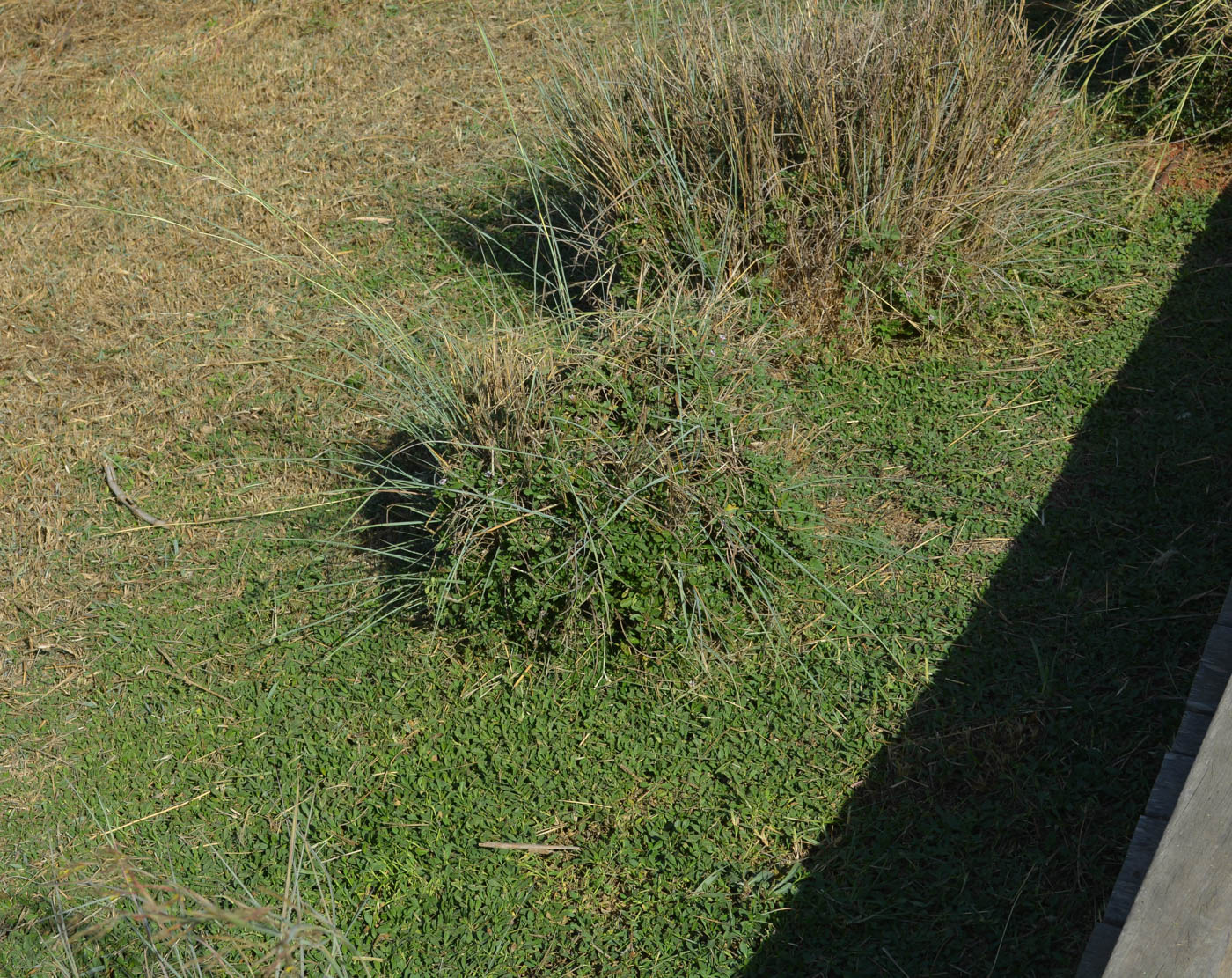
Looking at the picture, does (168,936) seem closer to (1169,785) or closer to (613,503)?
(613,503)

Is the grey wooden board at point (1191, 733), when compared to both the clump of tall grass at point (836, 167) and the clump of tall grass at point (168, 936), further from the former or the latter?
the clump of tall grass at point (836, 167)

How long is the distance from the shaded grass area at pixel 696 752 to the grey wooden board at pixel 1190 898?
1.86 feet

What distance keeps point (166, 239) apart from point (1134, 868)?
4.64 meters

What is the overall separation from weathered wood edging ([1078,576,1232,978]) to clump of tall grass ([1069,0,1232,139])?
326 centimetres

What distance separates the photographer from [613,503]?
3.11m

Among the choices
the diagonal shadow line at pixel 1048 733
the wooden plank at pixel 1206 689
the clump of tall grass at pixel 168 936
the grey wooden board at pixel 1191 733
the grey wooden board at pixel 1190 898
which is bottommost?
the diagonal shadow line at pixel 1048 733

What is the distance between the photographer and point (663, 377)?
10.9ft

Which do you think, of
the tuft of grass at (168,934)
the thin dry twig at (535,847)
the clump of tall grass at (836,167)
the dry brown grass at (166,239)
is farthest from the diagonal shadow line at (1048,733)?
the dry brown grass at (166,239)

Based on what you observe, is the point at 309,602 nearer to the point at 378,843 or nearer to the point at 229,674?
the point at 229,674

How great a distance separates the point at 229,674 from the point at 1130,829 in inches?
93.9

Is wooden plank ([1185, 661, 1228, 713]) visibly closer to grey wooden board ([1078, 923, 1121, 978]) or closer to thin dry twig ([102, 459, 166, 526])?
grey wooden board ([1078, 923, 1121, 978])

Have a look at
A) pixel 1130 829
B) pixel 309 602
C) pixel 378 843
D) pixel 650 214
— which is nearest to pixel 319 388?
pixel 309 602

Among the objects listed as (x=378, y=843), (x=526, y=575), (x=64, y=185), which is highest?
(x=64, y=185)

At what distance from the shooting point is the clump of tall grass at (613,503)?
3096mm
